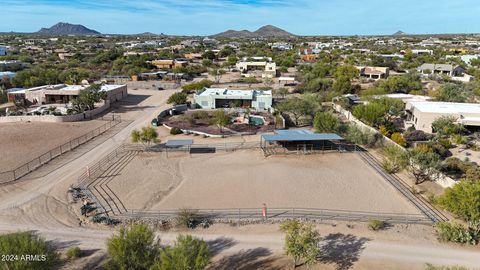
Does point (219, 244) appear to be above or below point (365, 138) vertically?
below

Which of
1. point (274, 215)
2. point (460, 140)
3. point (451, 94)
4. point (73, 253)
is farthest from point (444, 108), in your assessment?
point (73, 253)

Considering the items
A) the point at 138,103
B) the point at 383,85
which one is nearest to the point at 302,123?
the point at 383,85

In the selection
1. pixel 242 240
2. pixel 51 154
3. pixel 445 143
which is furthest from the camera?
pixel 445 143

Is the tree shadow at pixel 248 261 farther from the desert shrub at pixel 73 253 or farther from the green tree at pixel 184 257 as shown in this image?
the desert shrub at pixel 73 253

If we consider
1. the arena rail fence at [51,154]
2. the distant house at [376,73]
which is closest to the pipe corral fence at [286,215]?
the arena rail fence at [51,154]

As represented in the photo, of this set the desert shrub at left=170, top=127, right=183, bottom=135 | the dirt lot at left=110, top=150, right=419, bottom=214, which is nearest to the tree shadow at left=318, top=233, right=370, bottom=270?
the dirt lot at left=110, top=150, right=419, bottom=214

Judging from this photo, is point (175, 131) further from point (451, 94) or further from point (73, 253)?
point (451, 94)
